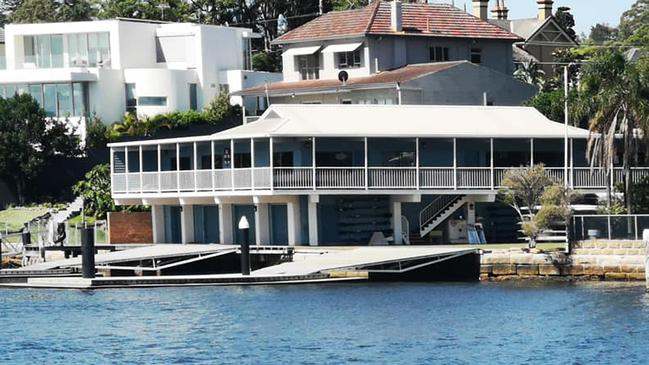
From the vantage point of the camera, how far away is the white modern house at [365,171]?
6788 cm

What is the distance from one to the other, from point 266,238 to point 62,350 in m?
21.8

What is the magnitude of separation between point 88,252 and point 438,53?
32.3m

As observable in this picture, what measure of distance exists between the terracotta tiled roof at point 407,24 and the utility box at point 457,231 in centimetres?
2004

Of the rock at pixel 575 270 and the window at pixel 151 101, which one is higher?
the window at pixel 151 101

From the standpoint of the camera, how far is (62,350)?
159 feet

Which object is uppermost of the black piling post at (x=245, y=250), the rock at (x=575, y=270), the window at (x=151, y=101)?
the window at (x=151, y=101)

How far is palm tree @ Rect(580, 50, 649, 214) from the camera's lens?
65.4 metres

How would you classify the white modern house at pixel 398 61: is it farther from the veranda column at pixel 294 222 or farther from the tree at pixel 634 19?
the tree at pixel 634 19

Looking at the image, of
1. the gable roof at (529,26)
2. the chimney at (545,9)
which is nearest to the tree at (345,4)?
the gable roof at (529,26)

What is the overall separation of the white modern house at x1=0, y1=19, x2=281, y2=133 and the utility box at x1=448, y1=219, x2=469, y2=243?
27.6 metres

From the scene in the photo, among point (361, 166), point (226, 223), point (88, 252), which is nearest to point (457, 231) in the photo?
point (361, 166)

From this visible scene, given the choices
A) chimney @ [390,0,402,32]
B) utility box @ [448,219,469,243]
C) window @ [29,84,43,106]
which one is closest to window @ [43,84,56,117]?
window @ [29,84,43,106]

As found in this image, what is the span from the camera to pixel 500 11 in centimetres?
12675

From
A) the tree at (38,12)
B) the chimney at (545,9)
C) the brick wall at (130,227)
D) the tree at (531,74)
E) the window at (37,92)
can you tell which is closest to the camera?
the brick wall at (130,227)
